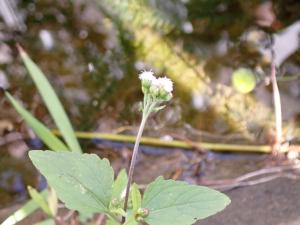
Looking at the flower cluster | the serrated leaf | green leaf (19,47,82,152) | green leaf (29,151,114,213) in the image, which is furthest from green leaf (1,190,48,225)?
the flower cluster

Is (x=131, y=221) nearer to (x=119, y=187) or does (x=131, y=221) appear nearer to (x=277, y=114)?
(x=119, y=187)

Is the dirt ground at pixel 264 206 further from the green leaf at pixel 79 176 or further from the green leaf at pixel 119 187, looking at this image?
the green leaf at pixel 79 176

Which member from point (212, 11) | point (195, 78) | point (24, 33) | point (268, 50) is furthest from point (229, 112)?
point (24, 33)

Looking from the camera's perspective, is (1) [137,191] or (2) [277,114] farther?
(2) [277,114]

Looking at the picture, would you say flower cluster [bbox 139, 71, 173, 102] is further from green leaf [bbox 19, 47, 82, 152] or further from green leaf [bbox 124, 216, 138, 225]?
green leaf [bbox 19, 47, 82, 152]

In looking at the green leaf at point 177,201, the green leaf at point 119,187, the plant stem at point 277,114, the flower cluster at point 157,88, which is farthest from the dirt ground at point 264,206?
the flower cluster at point 157,88

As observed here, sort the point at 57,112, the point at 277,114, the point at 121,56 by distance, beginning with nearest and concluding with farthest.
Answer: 1. the point at 57,112
2. the point at 277,114
3. the point at 121,56

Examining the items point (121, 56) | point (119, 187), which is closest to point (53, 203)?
point (119, 187)
